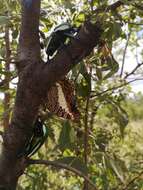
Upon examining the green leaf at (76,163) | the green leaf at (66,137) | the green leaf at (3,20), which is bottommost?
the green leaf at (76,163)

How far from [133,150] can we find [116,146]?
202 millimetres

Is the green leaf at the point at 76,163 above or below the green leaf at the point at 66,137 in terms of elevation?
below

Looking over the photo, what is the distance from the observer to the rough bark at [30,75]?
64 cm

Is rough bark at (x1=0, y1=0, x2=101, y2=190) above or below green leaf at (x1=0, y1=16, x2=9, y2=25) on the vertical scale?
below

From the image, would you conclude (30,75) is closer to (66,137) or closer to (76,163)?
(76,163)

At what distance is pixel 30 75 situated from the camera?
2.19 feet

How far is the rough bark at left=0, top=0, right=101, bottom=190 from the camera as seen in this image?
25.4 inches

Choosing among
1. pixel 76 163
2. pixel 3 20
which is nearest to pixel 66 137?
pixel 76 163

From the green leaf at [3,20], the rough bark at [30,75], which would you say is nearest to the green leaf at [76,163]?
the rough bark at [30,75]

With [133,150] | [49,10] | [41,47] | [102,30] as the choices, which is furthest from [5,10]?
[133,150]

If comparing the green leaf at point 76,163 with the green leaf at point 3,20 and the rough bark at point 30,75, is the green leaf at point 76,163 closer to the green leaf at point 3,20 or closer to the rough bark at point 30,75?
the rough bark at point 30,75

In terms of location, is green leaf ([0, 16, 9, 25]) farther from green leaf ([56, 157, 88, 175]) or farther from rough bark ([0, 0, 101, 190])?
green leaf ([56, 157, 88, 175])

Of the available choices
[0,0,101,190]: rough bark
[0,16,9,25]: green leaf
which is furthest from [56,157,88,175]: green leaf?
[0,16,9,25]: green leaf

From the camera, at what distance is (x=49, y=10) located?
0.88 m
